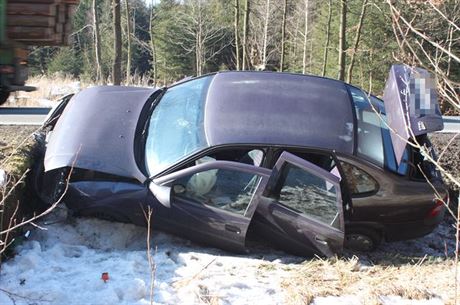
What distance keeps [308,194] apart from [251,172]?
1.95 feet

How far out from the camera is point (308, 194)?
201 inches

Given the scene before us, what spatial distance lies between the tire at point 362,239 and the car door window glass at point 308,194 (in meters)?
0.49

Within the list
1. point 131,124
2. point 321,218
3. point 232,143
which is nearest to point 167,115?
point 131,124

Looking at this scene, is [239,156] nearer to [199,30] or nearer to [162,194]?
[162,194]

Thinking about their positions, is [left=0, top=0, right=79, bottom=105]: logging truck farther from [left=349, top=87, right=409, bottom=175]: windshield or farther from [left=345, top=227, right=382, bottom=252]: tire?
[left=345, top=227, right=382, bottom=252]: tire

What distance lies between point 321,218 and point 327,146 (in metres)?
0.70

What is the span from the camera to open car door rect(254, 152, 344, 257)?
5.02m

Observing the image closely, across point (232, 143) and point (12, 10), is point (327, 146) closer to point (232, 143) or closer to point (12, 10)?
point (232, 143)

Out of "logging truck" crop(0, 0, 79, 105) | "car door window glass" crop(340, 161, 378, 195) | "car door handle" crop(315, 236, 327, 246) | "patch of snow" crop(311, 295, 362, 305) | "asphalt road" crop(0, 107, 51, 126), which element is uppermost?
"logging truck" crop(0, 0, 79, 105)

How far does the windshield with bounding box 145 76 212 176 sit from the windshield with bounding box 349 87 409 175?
1.62m

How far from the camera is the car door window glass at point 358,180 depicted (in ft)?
17.3

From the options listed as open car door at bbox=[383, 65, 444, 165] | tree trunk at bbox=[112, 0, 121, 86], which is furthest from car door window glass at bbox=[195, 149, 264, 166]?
tree trunk at bbox=[112, 0, 121, 86]

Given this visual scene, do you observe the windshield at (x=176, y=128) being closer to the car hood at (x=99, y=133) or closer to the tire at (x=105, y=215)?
the car hood at (x=99, y=133)

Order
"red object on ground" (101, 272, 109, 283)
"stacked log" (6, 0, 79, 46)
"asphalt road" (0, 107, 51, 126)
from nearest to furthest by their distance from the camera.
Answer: "red object on ground" (101, 272, 109, 283)
"stacked log" (6, 0, 79, 46)
"asphalt road" (0, 107, 51, 126)
